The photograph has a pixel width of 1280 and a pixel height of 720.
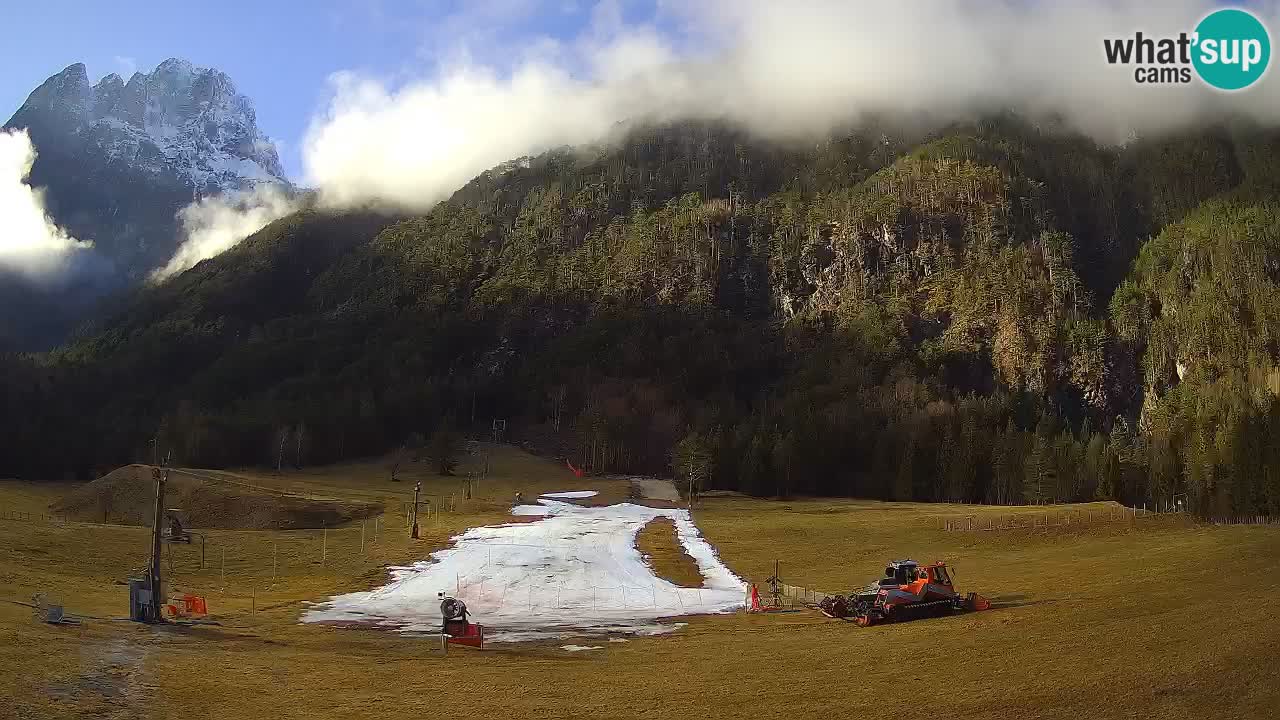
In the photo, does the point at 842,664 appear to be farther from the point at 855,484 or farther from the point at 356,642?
the point at 855,484

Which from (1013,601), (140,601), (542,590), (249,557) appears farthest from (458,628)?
(249,557)

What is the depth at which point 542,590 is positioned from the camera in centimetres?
4906

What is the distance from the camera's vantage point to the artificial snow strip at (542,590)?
123ft

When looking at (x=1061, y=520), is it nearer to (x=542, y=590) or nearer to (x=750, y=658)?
(x=542, y=590)

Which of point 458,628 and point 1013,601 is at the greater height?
point 1013,601

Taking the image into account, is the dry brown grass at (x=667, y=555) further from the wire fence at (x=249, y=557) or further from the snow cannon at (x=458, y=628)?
the snow cannon at (x=458, y=628)

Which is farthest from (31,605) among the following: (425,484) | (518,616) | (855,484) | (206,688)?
(855,484)

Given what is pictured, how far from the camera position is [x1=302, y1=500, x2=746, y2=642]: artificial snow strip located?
37625 millimetres

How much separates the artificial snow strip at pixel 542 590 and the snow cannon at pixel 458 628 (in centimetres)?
194

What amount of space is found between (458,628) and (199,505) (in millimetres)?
63163

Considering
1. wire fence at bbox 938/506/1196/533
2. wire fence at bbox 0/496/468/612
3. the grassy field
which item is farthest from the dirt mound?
wire fence at bbox 938/506/1196/533

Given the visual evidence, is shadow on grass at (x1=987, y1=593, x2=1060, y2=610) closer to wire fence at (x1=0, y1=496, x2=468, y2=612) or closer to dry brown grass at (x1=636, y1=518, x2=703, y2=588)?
dry brown grass at (x1=636, y1=518, x2=703, y2=588)

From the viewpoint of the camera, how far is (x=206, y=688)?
22406 millimetres

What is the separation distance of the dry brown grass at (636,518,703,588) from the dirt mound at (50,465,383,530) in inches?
1248
